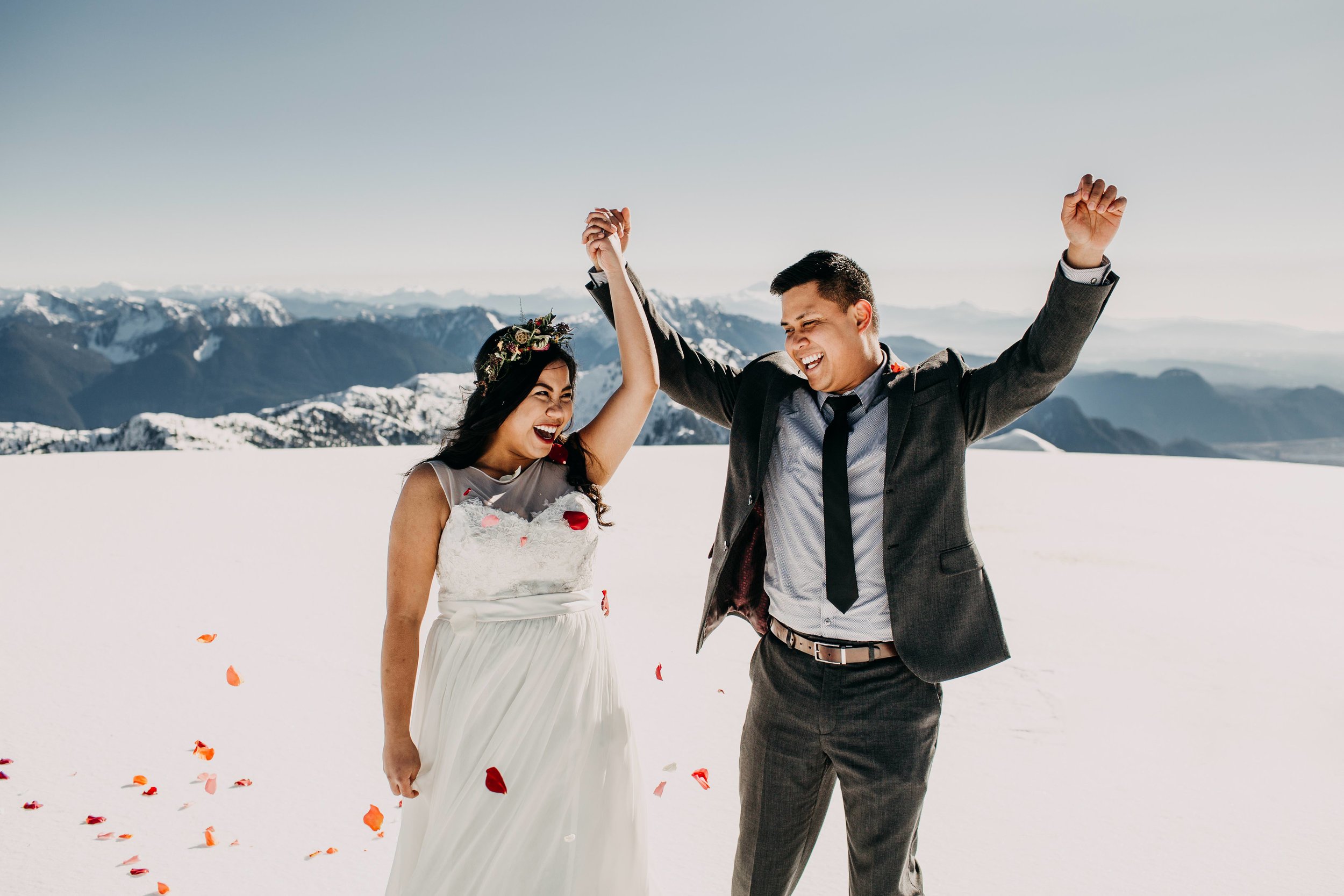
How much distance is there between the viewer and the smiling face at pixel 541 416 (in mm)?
2553

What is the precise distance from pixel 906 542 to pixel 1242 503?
1270 centimetres

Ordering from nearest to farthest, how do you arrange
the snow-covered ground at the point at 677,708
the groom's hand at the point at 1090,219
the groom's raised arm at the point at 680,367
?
the groom's hand at the point at 1090,219 → the groom's raised arm at the point at 680,367 → the snow-covered ground at the point at 677,708

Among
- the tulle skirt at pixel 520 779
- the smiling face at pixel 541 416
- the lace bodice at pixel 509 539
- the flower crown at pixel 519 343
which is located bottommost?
the tulle skirt at pixel 520 779

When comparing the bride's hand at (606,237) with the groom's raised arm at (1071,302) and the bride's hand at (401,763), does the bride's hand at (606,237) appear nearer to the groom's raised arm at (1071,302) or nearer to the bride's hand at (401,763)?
the groom's raised arm at (1071,302)

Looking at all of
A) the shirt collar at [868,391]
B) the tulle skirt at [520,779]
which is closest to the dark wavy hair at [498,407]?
the tulle skirt at [520,779]

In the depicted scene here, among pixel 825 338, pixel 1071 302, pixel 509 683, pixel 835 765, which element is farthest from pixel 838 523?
pixel 509 683

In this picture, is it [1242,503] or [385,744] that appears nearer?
[385,744]

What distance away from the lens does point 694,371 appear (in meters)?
2.72

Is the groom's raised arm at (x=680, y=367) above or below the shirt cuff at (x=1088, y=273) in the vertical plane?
below

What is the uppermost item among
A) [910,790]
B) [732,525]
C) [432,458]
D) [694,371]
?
[694,371]

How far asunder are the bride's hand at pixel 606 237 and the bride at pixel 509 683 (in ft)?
0.08

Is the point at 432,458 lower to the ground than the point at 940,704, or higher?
higher

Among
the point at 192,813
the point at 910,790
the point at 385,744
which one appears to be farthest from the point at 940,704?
the point at 192,813

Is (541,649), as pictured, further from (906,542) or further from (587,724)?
(906,542)
